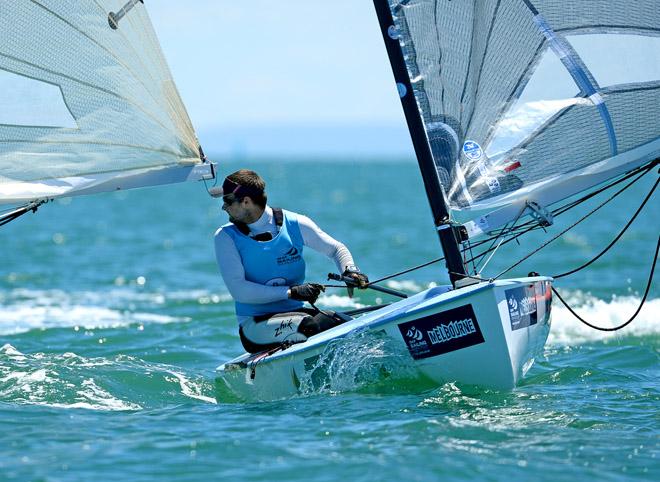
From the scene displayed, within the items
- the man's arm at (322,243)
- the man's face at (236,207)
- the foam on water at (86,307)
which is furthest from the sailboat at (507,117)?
the foam on water at (86,307)

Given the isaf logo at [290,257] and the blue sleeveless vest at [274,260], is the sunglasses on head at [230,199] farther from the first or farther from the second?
the isaf logo at [290,257]

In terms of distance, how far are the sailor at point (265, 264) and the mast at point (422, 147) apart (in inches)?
19.2

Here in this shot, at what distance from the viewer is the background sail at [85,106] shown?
5.73 m

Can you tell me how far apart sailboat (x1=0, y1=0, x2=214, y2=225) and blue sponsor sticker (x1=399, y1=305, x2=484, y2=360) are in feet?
5.00

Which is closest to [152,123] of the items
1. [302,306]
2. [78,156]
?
[78,156]

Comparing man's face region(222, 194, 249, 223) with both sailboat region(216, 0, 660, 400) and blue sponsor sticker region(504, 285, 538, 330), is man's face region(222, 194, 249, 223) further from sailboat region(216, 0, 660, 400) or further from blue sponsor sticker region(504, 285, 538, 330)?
blue sponsor sticker region(504, 285, 538, 330)

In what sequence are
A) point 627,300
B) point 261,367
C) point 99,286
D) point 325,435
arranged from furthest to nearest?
point 99,286
point 627,300
point 261,367
point 325,435

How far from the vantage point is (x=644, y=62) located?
5453 mm

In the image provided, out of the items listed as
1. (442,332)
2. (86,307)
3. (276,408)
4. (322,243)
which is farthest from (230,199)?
(86,307)

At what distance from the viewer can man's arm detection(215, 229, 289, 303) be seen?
566 centimetres

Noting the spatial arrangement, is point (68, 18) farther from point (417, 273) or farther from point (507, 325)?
point (417, 273)

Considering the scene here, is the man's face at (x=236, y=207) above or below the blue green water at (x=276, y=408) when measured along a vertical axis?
above

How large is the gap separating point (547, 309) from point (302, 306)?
1377mm

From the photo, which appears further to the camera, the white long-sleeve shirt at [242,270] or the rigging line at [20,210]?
the rigging line at [20,210]
